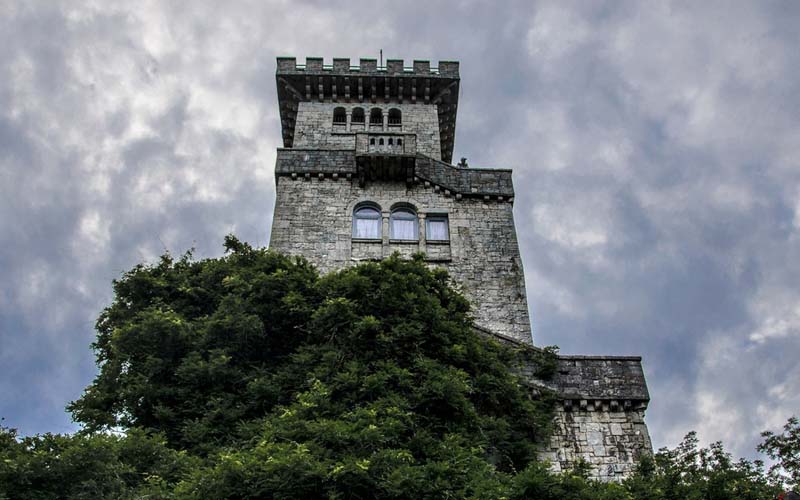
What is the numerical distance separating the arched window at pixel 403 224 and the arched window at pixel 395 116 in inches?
310

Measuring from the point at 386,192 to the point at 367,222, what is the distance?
1.72m

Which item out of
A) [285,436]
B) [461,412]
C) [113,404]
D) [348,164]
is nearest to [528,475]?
[461,412]

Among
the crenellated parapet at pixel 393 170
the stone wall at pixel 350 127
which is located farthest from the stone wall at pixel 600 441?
the stone wall at pixel 350 127

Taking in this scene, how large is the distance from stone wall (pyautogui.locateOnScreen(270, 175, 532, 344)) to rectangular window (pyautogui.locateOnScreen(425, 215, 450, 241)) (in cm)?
23

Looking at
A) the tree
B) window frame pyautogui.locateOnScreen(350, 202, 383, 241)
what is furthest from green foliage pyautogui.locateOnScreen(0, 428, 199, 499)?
window frame pyautogui.locateOnScreen(350, 202, 383, 241)

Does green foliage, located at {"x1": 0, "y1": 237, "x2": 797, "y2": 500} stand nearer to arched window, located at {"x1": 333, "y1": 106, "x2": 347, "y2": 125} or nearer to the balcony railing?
the balcony railing

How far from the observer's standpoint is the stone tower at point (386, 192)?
2884cm

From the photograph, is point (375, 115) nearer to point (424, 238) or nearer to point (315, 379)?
point (424, 238)

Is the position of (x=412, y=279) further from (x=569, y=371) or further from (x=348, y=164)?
(x=348, y=164)

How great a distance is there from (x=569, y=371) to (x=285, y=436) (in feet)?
27.4

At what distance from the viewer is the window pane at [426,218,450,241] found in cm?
3011

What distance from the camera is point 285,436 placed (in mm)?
14219

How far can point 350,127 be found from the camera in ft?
119

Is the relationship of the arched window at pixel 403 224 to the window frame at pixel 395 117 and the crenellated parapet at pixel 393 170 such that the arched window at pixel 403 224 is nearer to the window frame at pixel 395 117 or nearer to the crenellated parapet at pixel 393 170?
the crenellated parapet at pixel 393 170
